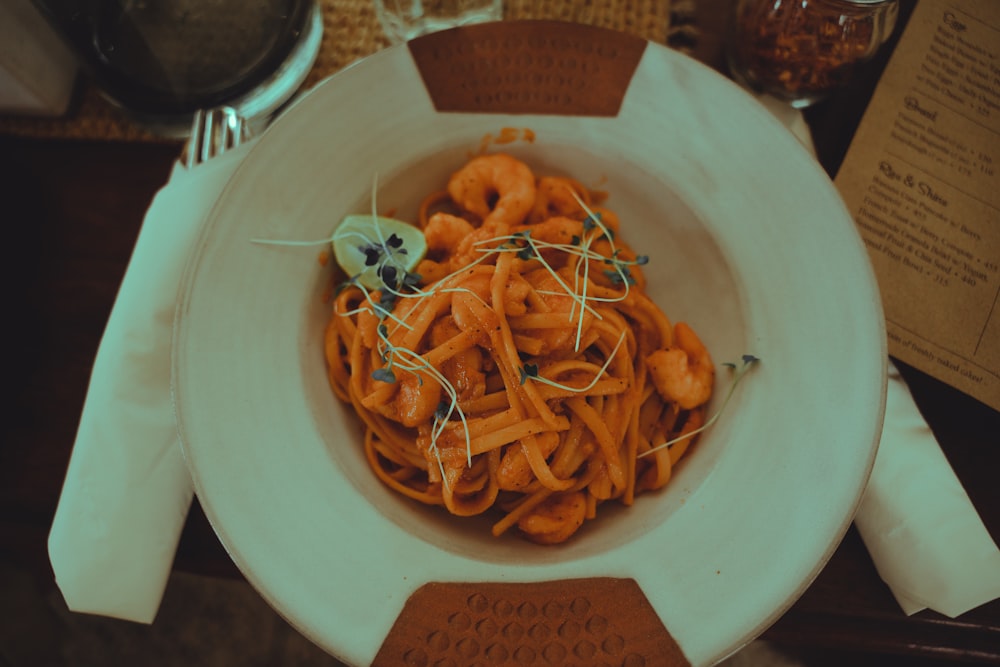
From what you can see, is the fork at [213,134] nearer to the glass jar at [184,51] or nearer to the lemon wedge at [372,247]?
the glass jar at [184,51]

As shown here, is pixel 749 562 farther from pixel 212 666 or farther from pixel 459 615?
pixel 212 666

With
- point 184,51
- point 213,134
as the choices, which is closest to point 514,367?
point 213,134

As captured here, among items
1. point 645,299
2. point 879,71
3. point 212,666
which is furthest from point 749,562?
point 212,666

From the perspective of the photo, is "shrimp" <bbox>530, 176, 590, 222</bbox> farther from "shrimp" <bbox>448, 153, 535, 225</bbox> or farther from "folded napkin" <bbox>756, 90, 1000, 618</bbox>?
"folded napkin" <bbox>756, 90, 1000, 618</bbox>

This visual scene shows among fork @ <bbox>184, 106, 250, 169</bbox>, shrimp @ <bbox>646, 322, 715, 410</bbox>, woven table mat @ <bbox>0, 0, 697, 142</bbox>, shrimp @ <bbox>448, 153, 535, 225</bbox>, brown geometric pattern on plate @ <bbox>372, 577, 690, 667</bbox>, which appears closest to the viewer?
brown geometric pattern on plate @ <bbox>372, 577, 690, 667</bbox>

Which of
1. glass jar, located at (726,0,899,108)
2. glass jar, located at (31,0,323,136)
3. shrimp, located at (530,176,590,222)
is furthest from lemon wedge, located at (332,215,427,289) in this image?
glass jar, located at (726,0,899,108)

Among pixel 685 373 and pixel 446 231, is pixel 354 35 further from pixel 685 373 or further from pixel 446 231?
pixel 685 373
